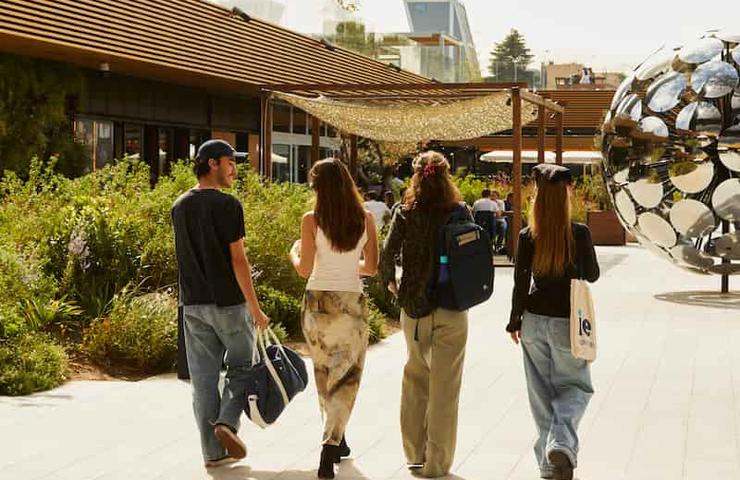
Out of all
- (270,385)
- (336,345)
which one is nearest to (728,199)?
(336,345)

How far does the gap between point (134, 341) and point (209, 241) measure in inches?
158

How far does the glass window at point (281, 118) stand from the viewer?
3250 cm

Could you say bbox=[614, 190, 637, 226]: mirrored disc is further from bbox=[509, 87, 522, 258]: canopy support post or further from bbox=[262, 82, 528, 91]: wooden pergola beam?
bbox=[509, 87, 522, 258]: canopy support post

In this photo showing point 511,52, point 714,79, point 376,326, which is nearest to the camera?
point 376,326

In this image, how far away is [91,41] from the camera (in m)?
20.8

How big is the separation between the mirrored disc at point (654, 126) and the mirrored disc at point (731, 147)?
722 mm

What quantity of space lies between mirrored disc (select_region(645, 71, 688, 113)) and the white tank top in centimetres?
1064

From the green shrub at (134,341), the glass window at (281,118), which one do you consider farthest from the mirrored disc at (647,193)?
the glass window at (281,118)

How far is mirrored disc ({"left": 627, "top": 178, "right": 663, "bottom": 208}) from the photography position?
16.7 meters

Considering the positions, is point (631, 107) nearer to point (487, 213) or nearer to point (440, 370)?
point (487, 213)

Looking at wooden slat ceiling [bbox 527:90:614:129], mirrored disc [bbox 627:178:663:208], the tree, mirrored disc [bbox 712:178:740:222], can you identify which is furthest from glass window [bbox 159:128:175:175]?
the tree

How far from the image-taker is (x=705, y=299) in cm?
1725

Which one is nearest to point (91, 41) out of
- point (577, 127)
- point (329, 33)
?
point (577, 127)

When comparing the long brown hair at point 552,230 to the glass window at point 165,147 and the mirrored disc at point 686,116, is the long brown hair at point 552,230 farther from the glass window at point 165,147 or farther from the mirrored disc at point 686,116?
the glass window at point 165,147
